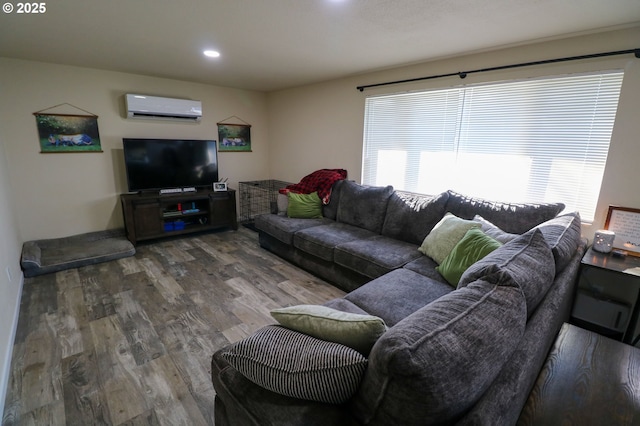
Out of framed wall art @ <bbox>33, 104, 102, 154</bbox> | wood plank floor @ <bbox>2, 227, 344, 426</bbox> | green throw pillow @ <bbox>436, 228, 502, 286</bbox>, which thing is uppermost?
framed wall art @ <bbox>33, 104, 102, 154</bbox>

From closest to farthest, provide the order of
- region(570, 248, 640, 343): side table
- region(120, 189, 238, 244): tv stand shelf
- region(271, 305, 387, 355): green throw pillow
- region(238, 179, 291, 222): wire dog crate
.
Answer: region(271, 305, 387, 355): green throw pillow < region(570, 248, 640, 343): side table < region(120, 189, 238, 244): tv stand shelf < region(238, 179, 291, 222): wire dog crate

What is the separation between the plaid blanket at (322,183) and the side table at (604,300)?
263cm

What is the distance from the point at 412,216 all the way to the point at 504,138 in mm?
1101

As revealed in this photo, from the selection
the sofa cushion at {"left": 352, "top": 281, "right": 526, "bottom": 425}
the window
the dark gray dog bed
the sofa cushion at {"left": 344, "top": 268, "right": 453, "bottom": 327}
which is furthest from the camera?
the dark gray dog bed

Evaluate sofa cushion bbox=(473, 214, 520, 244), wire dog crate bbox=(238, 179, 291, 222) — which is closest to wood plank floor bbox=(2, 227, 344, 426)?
sofa cushion bbox=(473, 214, 520, 244)

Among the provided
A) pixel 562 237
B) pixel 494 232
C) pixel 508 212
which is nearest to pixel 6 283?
pixel 494 232

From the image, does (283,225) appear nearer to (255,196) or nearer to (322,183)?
(322,183)

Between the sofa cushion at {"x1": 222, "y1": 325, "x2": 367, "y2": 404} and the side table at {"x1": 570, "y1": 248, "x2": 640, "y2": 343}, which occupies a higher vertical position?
the sofa cushion at {"x1": 222, "y1": 325, "x2": 367, "y2": 404}

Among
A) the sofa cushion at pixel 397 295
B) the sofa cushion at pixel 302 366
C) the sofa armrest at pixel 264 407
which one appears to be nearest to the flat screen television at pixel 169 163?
the sofa cushion at pixel 397 295

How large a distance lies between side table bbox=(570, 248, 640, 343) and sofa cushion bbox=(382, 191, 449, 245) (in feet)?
3.76

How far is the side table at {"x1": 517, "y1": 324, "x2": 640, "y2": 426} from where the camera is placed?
1015 millimetres

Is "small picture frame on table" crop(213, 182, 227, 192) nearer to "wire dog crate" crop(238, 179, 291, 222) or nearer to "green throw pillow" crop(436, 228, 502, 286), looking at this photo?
"wire dog crate" crop(238, 179, 291, 222)

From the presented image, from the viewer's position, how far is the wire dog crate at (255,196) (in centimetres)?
535

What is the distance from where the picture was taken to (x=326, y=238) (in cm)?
313
